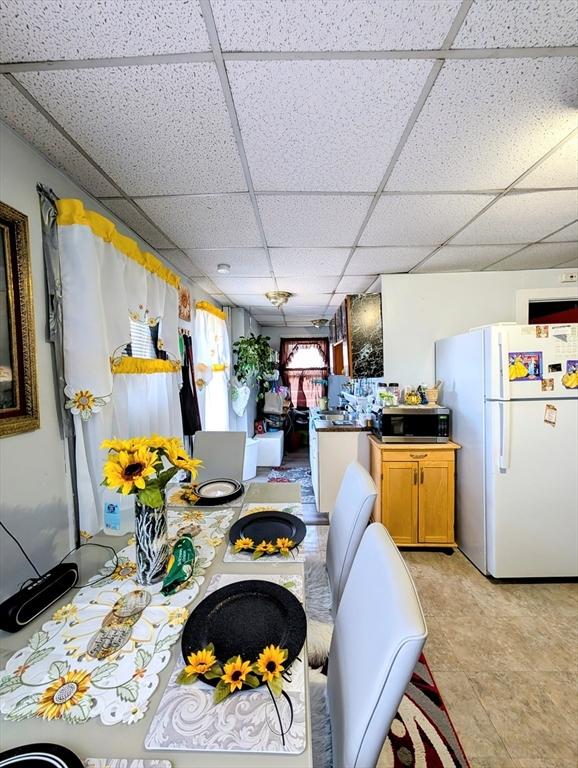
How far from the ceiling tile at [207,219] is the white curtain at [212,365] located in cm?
109

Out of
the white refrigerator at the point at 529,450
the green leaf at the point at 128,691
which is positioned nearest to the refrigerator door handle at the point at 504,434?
the white refrigerator at the point at 529,450

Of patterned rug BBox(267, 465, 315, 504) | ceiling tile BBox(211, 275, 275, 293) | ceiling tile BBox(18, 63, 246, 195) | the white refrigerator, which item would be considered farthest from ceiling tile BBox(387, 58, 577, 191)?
patterned rug BBox(267, 465, 315, 504)

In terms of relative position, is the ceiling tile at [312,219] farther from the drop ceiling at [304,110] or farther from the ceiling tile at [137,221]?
the ceiling tile at [137,221]

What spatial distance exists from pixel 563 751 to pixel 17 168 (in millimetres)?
3126

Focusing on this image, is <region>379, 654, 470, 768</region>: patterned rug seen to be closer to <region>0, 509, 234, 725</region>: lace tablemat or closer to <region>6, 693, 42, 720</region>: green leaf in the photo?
<region>0, 509, 234, 725</region>: lace tablemat

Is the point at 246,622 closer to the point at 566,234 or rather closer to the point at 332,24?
the point at 332,24

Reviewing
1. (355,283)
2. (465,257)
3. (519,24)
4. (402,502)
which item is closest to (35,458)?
(519,24)

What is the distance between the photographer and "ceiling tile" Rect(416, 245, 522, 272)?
8.09 feet

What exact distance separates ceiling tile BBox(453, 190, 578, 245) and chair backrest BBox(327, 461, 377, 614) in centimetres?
176

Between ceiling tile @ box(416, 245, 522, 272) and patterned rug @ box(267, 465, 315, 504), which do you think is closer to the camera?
ceiling tile @ box(416, 245, 522, 272)

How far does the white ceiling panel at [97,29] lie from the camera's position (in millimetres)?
805

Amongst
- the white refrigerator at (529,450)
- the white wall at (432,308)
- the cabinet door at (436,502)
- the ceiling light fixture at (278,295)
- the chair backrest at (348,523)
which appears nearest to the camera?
the chair backrest at (348,523)

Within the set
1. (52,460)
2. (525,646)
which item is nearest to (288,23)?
(52,460)

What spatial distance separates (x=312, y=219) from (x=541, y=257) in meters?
2.16
